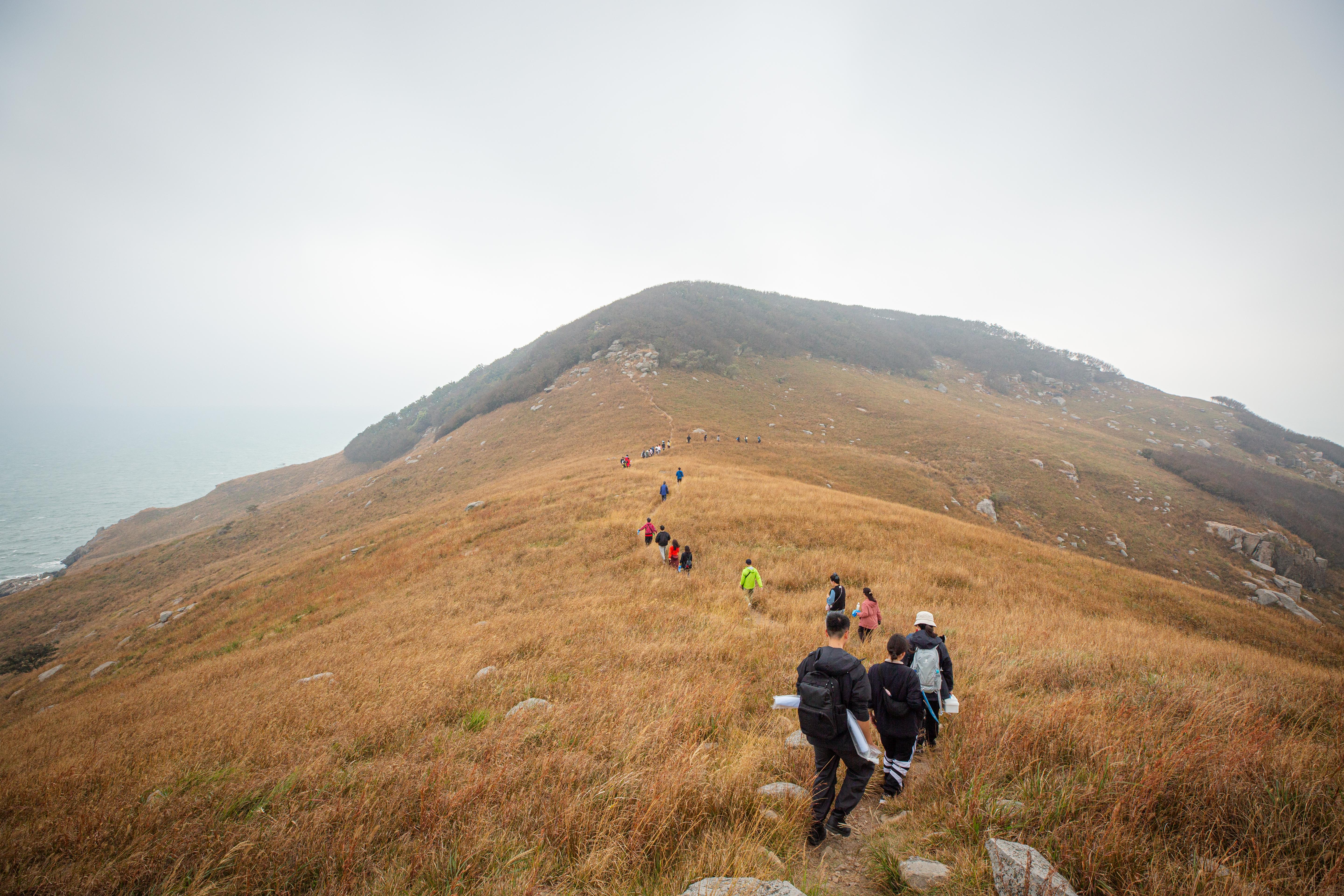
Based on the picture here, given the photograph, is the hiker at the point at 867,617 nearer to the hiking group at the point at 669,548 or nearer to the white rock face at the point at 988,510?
the hiking group at the point at 669,548

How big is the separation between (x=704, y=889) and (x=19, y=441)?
305m

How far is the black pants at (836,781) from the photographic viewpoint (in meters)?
3.86

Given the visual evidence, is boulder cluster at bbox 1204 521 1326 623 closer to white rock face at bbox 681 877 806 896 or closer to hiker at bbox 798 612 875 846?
hiker at bbox 798 612 875 846

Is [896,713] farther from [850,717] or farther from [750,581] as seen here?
[750,581]

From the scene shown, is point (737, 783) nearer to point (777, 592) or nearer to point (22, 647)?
point (777, 592)

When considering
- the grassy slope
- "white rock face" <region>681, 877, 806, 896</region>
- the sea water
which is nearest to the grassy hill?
the grassy slope

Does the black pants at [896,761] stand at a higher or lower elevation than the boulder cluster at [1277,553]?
higher

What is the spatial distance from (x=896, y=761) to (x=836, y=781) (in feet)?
2.39

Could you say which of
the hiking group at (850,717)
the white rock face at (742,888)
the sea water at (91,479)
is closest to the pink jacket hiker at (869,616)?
the hiking group at (850,717)

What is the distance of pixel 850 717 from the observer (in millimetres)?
3986

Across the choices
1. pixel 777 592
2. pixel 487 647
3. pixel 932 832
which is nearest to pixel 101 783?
pixel 487 647

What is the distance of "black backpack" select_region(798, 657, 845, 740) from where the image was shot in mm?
3859

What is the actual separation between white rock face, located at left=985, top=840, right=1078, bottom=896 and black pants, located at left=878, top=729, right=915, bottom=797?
134 cm

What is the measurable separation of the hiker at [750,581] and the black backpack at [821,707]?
6.48 meters
